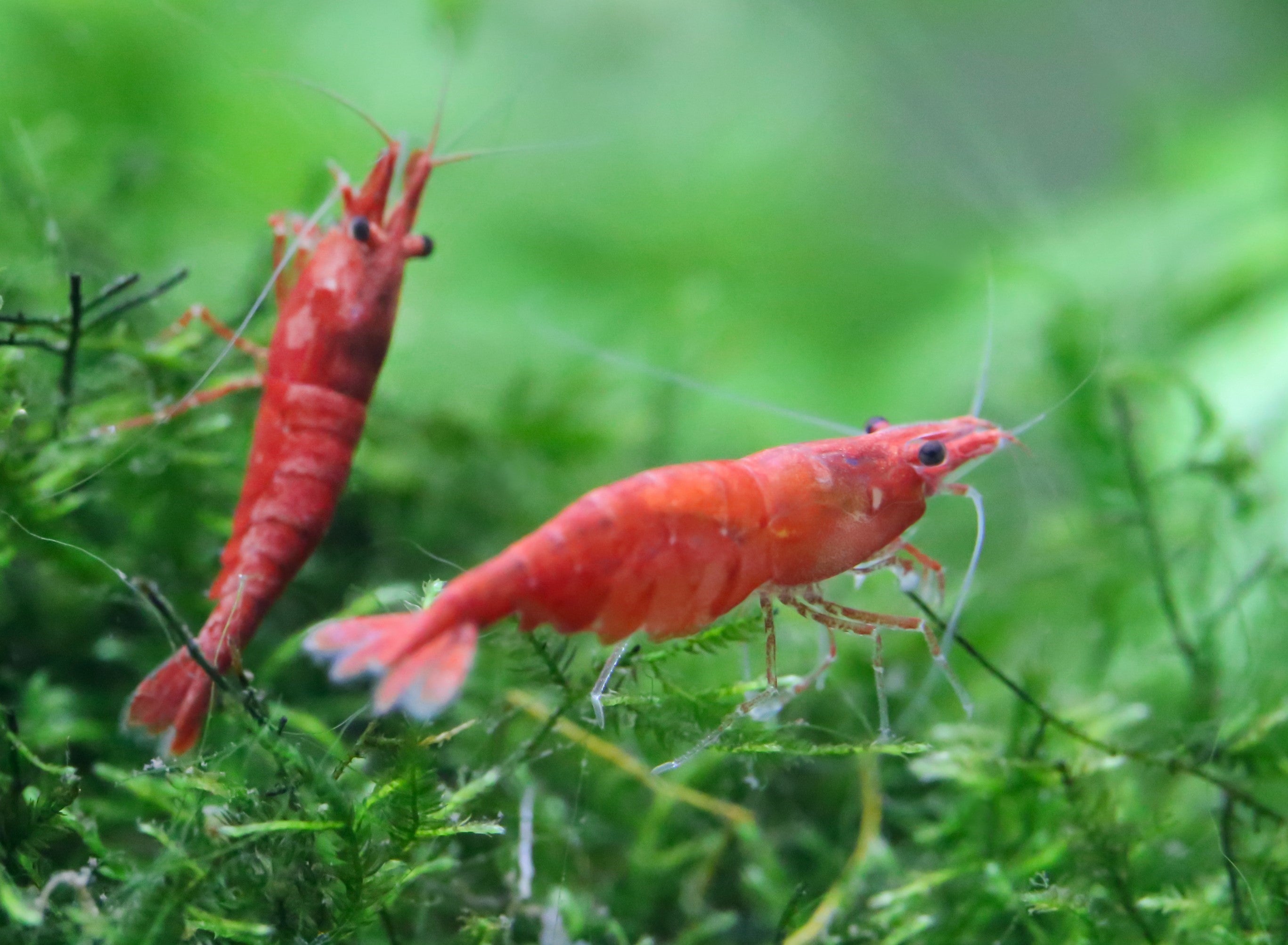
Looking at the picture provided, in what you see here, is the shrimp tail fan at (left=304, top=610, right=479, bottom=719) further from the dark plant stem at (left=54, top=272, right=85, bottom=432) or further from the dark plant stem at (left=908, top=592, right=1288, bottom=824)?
the dark plant stem at (left=54, top=272, right=85, bottom=432)

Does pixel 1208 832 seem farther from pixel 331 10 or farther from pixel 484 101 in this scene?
pixel 331 10

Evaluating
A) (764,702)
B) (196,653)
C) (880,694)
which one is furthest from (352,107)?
(880,694)

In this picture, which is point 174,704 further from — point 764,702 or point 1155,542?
point 1155,542

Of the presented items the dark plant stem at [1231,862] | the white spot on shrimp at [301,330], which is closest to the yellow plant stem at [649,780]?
the white spot on shrimp at [301,330]

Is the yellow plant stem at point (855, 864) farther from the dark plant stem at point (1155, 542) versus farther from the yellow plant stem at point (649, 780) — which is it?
the dark plant stem at point (1155, 542)

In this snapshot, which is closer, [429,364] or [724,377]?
[429,364]

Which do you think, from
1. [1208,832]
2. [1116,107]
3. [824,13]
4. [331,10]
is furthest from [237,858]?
[1116,107]
